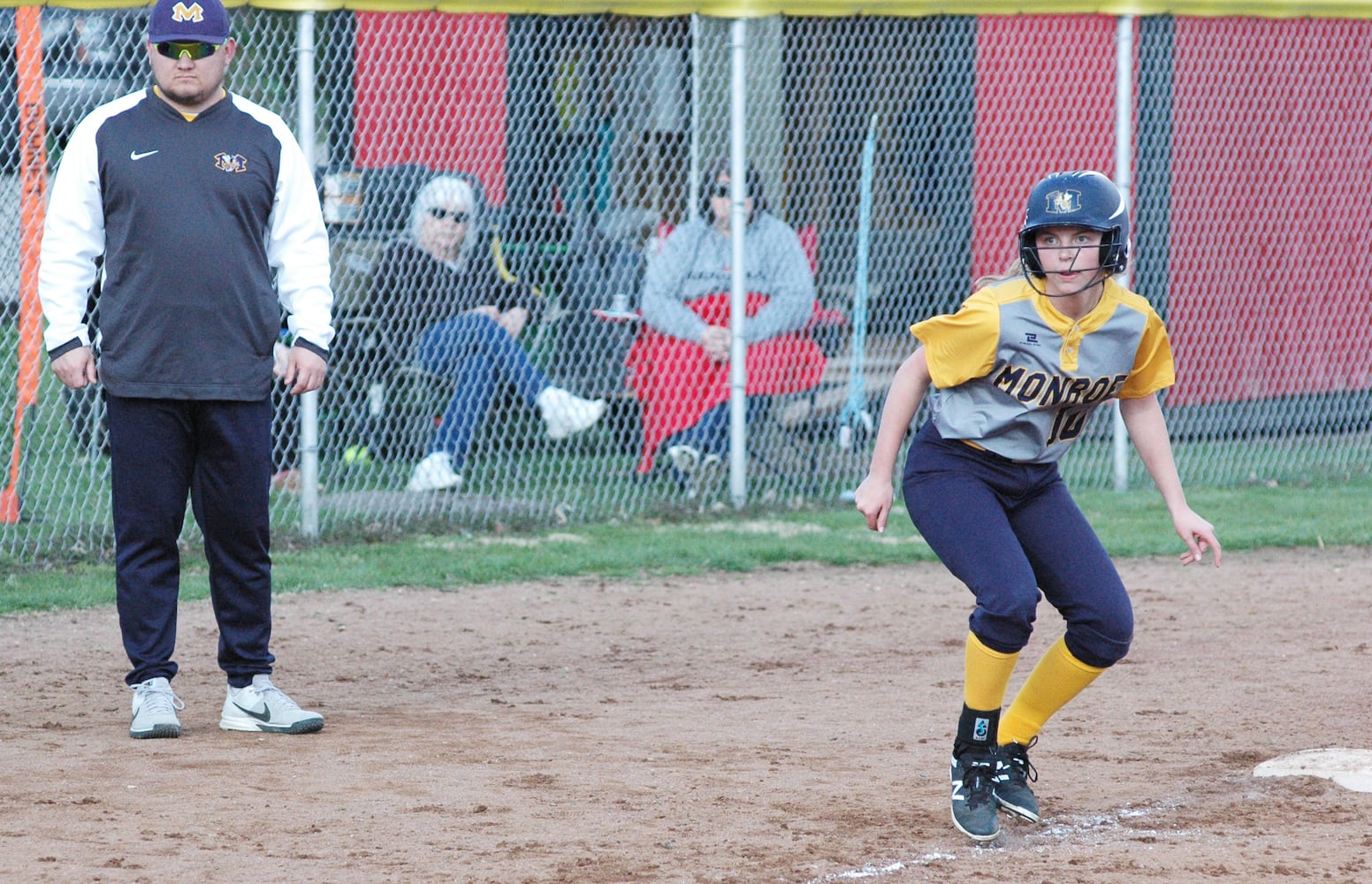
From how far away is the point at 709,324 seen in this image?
8.72 m

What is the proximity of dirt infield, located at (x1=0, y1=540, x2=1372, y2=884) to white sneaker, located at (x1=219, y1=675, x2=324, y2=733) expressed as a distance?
6 centimetres

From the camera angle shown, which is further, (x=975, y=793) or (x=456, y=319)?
(x=456, y=319)

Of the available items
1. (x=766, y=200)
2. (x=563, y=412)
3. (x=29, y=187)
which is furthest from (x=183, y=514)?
(x=766, y=200)

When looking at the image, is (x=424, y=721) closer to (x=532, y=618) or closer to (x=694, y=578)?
(x=532, y=618)

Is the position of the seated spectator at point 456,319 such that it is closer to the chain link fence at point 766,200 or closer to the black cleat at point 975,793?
the chain link fence at point 766,200

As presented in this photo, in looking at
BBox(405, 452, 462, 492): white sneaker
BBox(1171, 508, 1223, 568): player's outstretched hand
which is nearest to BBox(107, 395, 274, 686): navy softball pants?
BBox(1171, 508, 1223, 568): player's outstretched hand

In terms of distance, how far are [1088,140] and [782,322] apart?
Result: 250cm

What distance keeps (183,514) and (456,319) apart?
3694 mm

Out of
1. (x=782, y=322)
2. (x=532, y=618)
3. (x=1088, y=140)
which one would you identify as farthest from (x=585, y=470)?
(x=1088, y=140)

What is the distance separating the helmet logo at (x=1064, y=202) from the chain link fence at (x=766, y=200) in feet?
14.9

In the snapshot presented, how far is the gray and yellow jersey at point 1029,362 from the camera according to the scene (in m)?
3.81

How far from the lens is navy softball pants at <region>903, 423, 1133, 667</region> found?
378 centimetres

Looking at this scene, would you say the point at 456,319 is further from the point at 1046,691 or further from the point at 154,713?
the point at 1046,691

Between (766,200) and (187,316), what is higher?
(766,200)
